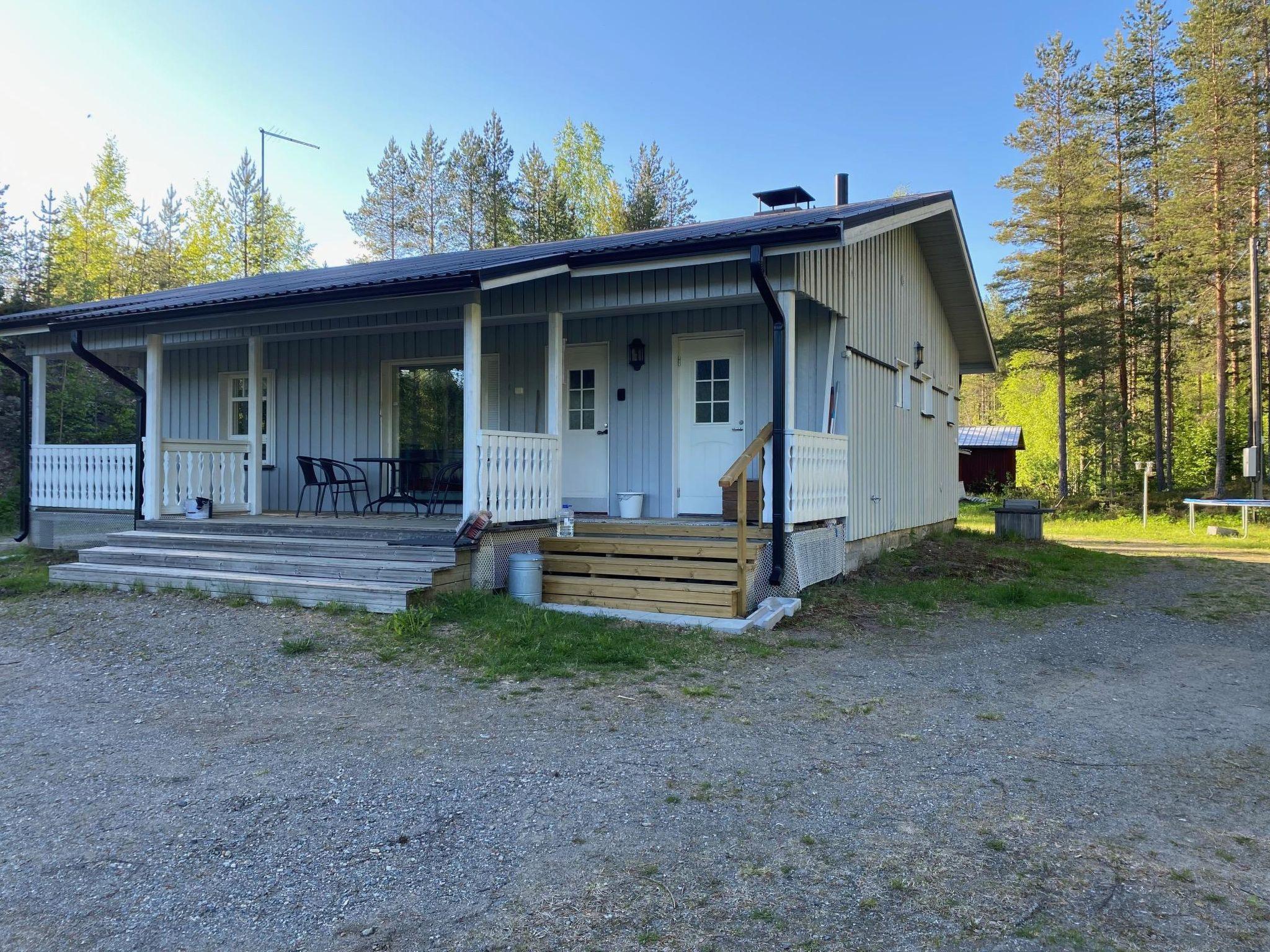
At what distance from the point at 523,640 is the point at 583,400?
4102 mm

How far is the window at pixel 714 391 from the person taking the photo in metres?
8.60

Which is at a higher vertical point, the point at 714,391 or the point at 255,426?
the point at 714,391

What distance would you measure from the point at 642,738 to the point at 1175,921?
2.22 metres

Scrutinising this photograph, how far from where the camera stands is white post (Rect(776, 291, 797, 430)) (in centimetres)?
697

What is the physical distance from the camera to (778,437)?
6852mm

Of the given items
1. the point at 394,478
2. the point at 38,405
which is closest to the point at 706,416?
the point at 394,478

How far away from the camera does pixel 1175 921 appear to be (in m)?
2.28

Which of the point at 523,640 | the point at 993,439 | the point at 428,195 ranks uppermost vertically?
the point at 428,195

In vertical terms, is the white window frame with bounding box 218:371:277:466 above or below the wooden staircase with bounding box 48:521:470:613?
above

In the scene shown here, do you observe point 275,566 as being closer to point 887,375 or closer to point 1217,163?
point 887,375

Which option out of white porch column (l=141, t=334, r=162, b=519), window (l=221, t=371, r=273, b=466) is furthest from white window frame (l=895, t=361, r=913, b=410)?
white porch column (l=141, t=334, r=162, b=519)

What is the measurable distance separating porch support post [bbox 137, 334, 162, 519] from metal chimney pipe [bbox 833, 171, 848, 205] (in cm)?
867

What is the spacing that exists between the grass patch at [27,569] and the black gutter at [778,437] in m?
6.95

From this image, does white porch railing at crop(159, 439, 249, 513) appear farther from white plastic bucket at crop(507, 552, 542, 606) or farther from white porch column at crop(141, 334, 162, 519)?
white plastic bucket at crop(507, 552, 542, 606)
